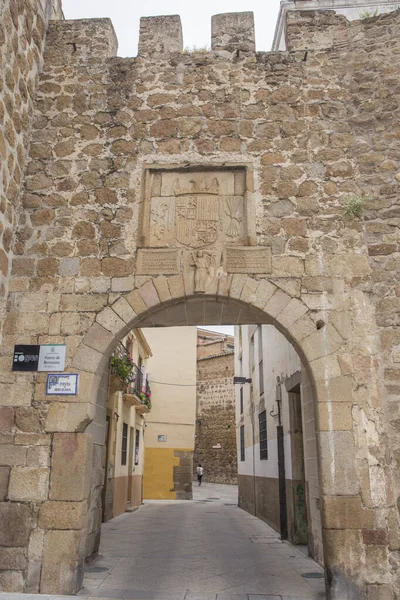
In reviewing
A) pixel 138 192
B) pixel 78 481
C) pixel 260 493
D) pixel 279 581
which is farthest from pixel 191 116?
pixel 260 493

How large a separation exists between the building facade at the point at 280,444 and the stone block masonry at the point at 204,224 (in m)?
1.27

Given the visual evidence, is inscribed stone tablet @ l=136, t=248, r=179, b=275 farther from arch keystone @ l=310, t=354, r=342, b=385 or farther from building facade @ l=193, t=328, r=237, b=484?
building facade @ l=193, t=328, r=237, b=484

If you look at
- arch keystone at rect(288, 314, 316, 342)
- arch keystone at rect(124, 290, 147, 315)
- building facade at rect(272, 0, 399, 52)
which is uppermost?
building facade at rect(272, 0, 399, 52)

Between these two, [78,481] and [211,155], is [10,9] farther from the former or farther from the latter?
[78,481]

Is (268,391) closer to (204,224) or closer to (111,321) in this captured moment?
(204,224)

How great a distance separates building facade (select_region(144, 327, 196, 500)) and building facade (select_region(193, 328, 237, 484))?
5512 mm

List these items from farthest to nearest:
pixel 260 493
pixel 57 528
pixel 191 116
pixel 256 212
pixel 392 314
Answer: pixel 260 493 < pixel 191 116 < pixel 256 212 < pixel 392 314 < pixel 57 528

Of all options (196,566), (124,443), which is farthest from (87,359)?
(124,443)

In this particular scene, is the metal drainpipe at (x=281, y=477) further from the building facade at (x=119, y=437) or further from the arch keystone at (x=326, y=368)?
the arch keystone at (x=326, y=368)

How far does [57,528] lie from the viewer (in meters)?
3.80

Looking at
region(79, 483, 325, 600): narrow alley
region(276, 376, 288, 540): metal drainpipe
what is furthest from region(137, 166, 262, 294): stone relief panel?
region(276, 376, 288, 540): metal drainpipe

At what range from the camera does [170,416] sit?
52.3 feet

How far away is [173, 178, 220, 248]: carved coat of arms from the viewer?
4.55 m

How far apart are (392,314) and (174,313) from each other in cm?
219
